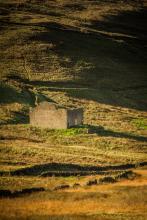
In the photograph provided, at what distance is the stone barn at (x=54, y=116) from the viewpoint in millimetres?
54869

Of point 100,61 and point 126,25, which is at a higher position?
point 126,25

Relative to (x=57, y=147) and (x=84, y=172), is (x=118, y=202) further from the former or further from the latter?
(x=57, y=147)

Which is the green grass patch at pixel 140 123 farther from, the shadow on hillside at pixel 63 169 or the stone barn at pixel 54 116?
the shadow on hillside at pixel 63 169

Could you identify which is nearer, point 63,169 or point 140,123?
point 63,169

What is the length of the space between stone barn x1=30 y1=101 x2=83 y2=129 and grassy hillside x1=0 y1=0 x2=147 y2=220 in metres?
1.00

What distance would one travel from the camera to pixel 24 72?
9138 cm

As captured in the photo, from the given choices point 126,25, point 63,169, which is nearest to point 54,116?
point 63,169

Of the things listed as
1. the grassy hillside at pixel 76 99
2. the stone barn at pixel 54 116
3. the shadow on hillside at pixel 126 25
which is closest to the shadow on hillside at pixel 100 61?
the shadow on hillside at pixel 126 25

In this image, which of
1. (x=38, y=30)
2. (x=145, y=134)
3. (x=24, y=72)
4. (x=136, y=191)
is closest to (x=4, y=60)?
(x=24, y=72)

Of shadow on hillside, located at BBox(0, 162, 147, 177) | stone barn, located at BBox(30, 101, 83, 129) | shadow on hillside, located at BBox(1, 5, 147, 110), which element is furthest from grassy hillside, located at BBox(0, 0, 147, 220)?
stone barn, located at BBox(30, 101, 83, 129)

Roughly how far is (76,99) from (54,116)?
896 inches

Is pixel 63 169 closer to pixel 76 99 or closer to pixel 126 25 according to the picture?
pixel 76 99

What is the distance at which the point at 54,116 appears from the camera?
55.7 metres

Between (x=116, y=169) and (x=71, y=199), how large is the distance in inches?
396
